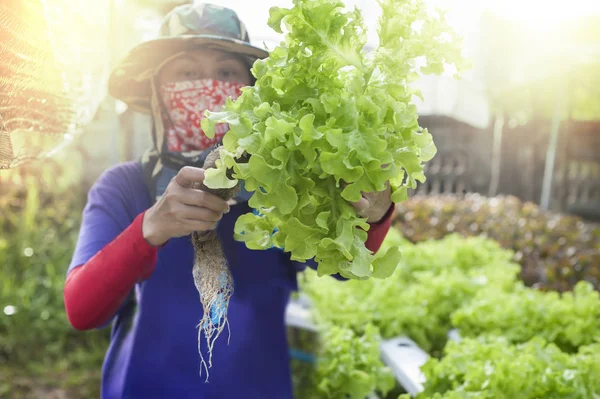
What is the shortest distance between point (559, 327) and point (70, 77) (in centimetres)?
257

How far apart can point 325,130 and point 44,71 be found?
0.83 metres

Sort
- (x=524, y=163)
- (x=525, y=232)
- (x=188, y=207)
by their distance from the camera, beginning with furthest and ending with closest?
(x=524, y=163) → (x=525, y=232) → (x=188, y=207)

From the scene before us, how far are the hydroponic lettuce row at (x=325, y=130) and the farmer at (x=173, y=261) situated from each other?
0.36 meters

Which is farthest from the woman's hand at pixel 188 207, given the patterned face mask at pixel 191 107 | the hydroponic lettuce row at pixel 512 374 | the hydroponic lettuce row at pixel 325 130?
the hydroponic lettuce row at pixel 512 374

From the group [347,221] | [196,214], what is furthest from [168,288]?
[347,221]

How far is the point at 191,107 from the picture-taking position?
1.56 meters

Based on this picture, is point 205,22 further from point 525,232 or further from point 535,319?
point 525,232

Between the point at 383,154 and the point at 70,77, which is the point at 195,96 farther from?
the point at 383,154

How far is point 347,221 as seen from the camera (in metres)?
1.05

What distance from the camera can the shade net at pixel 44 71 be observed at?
1.17 m

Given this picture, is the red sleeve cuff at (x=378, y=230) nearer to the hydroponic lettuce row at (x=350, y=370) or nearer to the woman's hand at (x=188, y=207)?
the woman's hand at (x=188, y=207)

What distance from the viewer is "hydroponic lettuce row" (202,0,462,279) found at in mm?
992

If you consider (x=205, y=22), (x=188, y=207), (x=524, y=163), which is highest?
(x=205, y=22)

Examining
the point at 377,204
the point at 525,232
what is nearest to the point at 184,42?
the point at 377,204
